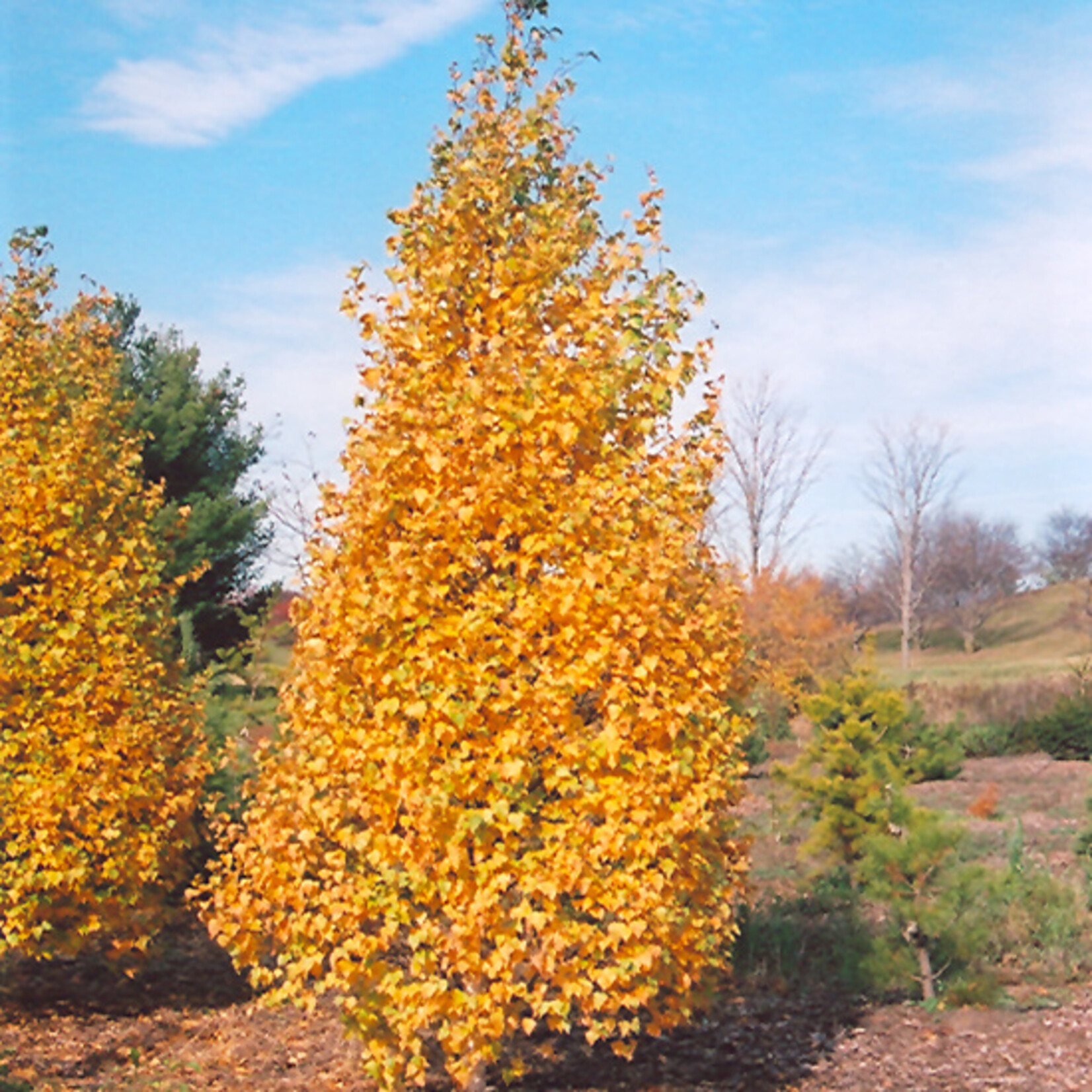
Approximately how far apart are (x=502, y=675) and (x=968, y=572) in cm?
6233

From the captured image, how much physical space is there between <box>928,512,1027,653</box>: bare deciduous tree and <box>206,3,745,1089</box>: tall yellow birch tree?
5500 cm

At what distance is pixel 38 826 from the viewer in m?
7.31

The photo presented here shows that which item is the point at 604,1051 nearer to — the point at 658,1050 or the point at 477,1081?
the point at 658,1050

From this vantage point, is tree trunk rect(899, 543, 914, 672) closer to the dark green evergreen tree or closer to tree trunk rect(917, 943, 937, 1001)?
the dark green evergreen tree

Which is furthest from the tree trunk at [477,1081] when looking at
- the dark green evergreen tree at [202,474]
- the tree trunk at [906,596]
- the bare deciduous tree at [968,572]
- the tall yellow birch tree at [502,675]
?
the bare deciduous tree at [968,572]

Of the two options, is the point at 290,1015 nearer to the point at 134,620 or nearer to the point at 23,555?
the point at 134,620

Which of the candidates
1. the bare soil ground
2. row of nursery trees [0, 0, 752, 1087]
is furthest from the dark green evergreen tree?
row of nursery trees [0, 0, 752, 1087]

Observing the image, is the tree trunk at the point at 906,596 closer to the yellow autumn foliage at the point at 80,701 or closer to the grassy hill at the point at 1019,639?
the grassy hill at the point at 1019,639

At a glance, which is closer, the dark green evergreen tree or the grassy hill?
the dark green evergreen tree

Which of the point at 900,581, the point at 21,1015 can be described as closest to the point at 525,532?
the point at 21,1015

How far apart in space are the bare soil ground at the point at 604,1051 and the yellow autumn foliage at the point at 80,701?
65 cm

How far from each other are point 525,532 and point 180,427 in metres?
12.8

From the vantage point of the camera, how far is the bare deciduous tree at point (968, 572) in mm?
59688

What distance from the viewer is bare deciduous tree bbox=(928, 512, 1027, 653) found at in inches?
2350
